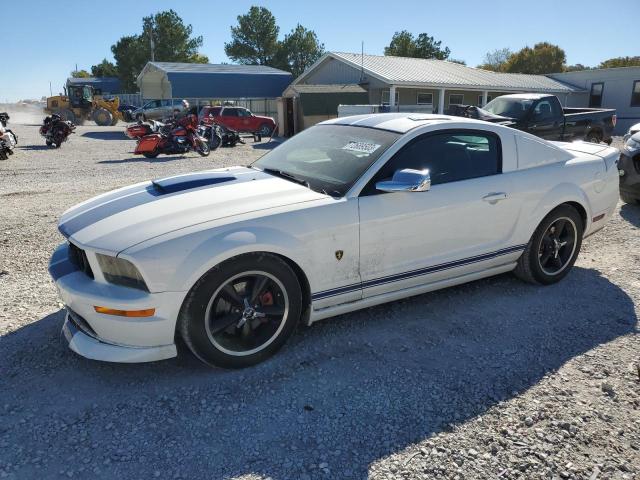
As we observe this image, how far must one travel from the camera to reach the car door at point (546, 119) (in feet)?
39.0

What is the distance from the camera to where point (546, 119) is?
12.0 meters

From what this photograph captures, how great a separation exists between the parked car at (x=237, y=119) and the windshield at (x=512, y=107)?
13.6 meters

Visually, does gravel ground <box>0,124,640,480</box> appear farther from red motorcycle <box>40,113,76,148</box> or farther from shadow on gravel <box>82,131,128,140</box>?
shadow on gravel <box>82,131,128,140</box>

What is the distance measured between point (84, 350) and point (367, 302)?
1844 millimetres

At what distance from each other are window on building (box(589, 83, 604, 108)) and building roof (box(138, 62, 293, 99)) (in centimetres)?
2095

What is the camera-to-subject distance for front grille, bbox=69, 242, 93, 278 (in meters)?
3.02

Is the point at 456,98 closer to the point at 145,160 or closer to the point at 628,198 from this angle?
the point at 145,160

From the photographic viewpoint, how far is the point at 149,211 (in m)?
3.13

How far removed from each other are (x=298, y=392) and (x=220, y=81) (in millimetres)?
35640

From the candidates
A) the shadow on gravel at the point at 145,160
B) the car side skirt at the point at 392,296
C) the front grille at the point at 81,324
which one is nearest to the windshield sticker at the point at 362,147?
the car side skirt at the point at 392,296

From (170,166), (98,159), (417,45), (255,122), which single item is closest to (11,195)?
(170,166)

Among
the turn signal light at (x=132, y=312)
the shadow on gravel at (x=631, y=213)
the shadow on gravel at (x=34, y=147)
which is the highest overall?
the turn signal light at (x=132, y=312)

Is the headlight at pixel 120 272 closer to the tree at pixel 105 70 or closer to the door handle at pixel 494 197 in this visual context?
the door handle at pixel 494 197

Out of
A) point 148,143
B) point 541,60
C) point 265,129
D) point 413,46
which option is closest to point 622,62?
point 541,60
